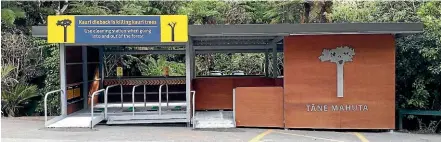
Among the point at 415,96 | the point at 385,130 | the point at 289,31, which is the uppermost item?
the point at 289,31

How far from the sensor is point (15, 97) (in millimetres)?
15875

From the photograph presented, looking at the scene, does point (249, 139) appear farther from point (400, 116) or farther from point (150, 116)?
point (400, 116)

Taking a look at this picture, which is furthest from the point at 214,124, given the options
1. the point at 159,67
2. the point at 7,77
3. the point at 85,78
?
the point at 159,67

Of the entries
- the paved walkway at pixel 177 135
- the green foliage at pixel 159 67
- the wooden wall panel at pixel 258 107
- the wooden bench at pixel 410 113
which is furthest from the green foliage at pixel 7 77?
the wooden bench at pixel 410 113

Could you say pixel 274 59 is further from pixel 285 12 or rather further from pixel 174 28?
pixel 285 12

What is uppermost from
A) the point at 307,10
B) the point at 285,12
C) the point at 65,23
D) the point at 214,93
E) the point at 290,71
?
the point at 285,12

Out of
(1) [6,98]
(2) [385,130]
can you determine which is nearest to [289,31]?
(2) [385,130]

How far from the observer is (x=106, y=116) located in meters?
11.8

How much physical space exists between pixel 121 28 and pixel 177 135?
2761mm

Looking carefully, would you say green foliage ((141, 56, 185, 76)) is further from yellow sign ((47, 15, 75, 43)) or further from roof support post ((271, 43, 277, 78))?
yellow sign ((47, 15, 75, 43))

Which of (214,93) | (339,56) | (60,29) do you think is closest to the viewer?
(60,29)

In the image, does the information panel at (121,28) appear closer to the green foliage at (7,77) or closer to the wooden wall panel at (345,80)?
the wooden wall panel at (345,80)

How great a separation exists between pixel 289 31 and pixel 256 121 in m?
2.41

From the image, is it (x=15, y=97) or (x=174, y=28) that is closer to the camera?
(x=174, y=28)
